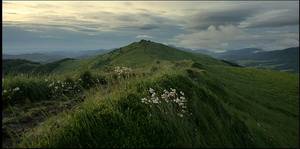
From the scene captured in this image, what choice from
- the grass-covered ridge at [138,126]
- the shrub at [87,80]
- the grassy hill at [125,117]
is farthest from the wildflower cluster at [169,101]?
the shrub at [87,80]

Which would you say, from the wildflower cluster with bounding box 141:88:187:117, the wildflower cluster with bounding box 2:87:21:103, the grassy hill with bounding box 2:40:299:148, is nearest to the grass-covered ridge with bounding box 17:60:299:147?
the grassy hill with bounding box 2:40:299:148

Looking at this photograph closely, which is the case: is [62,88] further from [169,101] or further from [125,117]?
[125,117]

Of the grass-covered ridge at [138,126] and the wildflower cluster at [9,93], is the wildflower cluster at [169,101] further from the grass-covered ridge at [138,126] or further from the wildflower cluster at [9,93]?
the wildflower cluster at [9,93]

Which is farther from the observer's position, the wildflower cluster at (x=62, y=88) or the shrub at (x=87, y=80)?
the shrub at (x=87, y=80)

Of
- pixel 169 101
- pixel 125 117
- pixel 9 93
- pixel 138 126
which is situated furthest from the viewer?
pixel 9 93

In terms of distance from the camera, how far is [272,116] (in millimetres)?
32781

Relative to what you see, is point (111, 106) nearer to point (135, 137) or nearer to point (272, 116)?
point (135, 137)

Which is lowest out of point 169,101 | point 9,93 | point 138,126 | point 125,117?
point 138,126

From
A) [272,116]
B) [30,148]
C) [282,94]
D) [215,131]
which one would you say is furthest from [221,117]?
[282,94]

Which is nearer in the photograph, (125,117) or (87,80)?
(125,117)

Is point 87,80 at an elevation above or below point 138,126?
above

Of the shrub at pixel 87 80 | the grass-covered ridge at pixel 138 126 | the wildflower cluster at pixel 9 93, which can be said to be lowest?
the grass-covered ridge at pixel 138 126

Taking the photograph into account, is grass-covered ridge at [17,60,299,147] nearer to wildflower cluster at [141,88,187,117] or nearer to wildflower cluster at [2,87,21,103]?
wildflower cluster at [141,88,187,117]

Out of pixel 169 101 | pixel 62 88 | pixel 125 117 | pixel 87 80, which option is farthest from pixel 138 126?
pixel 87 80
